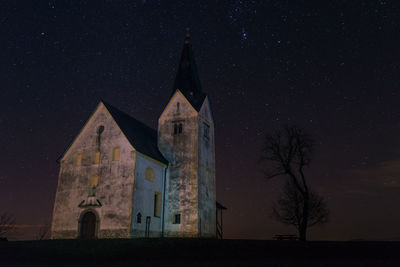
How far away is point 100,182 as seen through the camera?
103 feet

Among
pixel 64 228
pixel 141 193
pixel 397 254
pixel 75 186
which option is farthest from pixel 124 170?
pixel 397 254

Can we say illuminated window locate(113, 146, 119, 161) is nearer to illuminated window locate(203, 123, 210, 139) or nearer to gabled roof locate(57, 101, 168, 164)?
gabled roof locate(57, 101, 168, 164)

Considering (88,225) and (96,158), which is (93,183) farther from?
(88,225)

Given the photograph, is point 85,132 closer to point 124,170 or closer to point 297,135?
point 124,170

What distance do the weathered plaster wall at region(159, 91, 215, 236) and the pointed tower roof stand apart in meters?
1.22

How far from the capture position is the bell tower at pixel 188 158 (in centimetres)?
3441

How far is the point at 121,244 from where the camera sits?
2275cm

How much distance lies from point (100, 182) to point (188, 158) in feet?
31.0

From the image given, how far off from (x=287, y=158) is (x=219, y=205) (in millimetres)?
10859

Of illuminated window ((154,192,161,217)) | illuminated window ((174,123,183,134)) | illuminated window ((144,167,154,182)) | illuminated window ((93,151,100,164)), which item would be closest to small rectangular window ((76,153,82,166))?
illuminated window ((93,151,100,164))

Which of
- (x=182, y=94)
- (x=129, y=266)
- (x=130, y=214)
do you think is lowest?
(x=129, y=266)

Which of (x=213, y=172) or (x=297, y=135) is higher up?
(x=297, y=135)

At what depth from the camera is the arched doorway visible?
3031 centimetres

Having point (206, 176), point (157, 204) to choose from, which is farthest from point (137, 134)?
point (206, 176)
